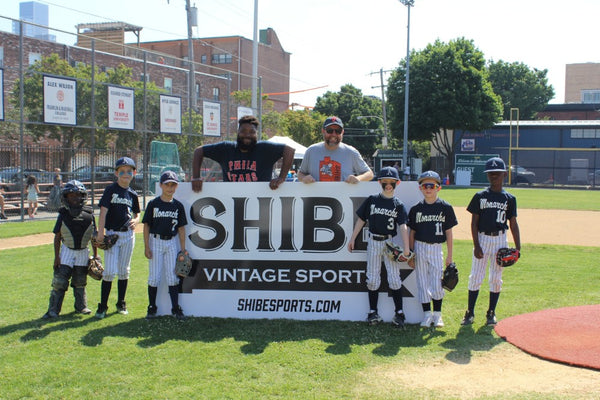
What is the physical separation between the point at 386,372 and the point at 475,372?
28.8 inches

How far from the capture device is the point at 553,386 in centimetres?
419

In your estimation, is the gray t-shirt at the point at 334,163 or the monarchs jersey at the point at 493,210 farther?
the gray t-shirt at the point at 334,163

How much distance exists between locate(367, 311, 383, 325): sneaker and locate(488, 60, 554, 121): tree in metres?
67.8

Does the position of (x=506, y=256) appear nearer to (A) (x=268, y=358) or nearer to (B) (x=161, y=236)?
(A) (x=268, y=358)

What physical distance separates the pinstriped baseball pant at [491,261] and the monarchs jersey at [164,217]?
131 inches

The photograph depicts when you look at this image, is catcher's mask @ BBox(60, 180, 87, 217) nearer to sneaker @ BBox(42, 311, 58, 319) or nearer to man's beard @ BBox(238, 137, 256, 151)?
sneaker @ BBox(42, 311, 58, 319)

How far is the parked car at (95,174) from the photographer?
19.9m

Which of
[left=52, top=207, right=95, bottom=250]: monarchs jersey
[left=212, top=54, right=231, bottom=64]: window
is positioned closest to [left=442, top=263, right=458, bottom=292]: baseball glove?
[left=52, top=207, right=95, bottom=250]: monarchs jersey

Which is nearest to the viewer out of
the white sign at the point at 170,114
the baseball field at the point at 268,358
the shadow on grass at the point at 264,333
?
the baseball field at the point at 268,358

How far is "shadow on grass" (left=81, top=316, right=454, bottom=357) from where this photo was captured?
17.3 feet

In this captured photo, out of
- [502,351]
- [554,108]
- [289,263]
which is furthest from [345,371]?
[554,108]

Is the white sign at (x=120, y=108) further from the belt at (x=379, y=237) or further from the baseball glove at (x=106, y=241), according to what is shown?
the belt at (x=379, y=237)

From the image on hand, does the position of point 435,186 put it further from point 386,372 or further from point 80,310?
point 80,310

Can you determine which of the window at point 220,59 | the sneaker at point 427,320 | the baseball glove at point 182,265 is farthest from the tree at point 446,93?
the baseball glove at point 182,265
